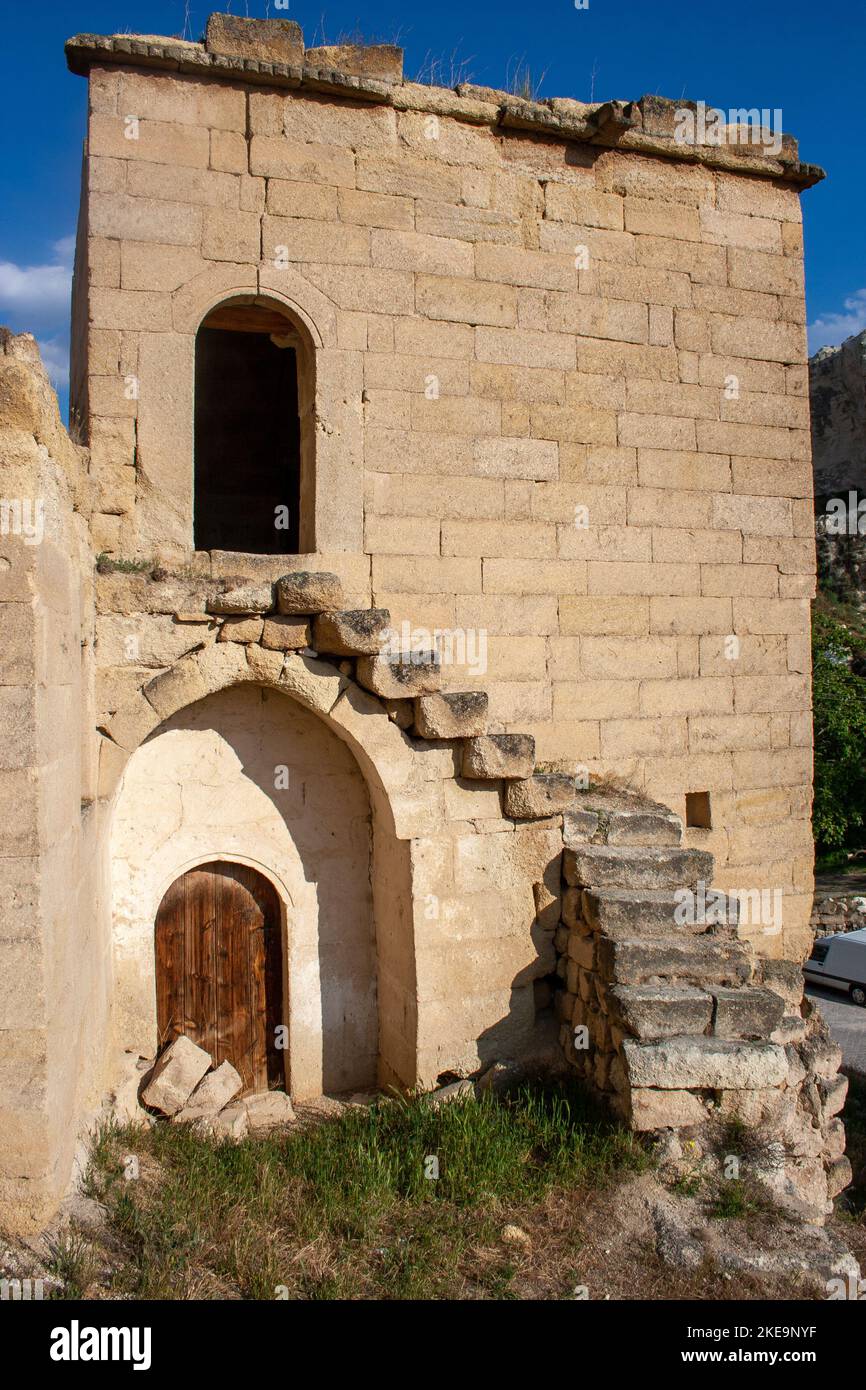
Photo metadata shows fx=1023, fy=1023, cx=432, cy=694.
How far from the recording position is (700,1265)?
14.9 ft

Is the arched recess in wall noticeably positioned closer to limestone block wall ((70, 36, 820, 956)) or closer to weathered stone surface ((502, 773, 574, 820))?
weathered stone surface ((502, 773, 574, 820))

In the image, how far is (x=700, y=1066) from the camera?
5.34m

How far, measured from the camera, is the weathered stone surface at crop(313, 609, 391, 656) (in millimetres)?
6047

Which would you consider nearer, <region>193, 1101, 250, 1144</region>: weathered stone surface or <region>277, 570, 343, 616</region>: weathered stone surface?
<region>193, 1101, 250, 1144</region>: weathered stone surface

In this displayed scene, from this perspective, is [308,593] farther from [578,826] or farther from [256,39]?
[256,39]

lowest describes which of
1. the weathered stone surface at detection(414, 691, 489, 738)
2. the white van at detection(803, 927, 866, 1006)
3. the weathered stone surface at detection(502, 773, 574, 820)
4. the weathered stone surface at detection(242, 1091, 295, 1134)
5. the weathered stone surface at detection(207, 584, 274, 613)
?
the white van at detection(803, 927, 866, 1006)

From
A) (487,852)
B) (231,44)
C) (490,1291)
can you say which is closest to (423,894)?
(487,852)

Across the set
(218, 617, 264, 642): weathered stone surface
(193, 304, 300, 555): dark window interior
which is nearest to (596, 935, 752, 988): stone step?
(218, 617, 264, 642): weathered stone surface

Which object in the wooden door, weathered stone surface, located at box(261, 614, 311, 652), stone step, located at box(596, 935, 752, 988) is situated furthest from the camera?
the wooden door

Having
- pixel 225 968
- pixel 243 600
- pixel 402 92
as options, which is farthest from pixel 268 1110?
pixel 402 92

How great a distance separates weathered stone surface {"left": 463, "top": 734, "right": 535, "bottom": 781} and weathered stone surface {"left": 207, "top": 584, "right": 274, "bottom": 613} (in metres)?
1.50

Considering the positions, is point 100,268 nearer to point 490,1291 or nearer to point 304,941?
point 304,941

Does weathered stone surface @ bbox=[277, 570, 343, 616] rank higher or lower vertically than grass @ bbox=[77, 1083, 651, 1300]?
higher

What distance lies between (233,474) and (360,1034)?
6392 millimetres
